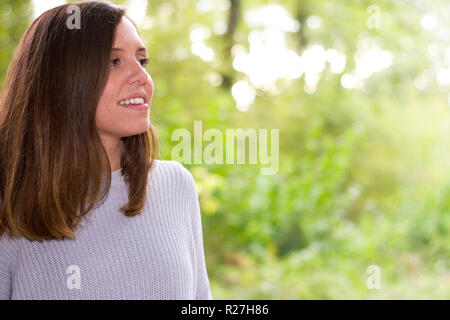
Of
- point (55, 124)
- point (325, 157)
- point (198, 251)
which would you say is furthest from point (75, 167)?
point (325, 157)

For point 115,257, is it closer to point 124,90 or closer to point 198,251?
point 198,251

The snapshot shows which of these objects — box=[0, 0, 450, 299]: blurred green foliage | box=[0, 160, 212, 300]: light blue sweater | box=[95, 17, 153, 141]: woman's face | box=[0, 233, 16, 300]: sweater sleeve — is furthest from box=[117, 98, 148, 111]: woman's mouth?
box=[0, 0, 450, 299]: blurred green foliage

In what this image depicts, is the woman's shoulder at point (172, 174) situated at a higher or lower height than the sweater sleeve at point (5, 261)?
higher

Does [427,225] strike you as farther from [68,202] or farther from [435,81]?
[68,202]

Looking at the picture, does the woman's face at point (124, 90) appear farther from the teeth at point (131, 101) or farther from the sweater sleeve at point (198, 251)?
the sweater sleeve at point (198, 251)

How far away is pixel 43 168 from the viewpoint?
88 centimetres

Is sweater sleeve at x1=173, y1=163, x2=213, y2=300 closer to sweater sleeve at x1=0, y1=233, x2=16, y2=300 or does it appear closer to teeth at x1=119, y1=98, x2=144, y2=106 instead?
→ teeth at x1=119, y1=98, x2=144, y2=106

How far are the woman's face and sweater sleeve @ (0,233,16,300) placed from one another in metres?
0.24

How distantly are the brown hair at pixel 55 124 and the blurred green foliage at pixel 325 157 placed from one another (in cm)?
194

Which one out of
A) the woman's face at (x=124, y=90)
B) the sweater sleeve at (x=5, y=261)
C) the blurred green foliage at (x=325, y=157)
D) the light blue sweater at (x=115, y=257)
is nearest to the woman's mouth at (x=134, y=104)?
the woman's face at (x=124, y=90)

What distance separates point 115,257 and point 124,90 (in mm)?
288

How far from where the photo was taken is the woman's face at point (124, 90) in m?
0.90
